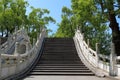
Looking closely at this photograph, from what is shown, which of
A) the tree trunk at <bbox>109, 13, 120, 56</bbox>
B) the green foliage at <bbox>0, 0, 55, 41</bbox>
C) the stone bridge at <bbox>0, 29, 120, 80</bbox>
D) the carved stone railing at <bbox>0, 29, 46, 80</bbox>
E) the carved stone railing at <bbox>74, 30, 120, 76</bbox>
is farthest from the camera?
the green foliage at <bbox>0, 0, 55, 41</bbox>

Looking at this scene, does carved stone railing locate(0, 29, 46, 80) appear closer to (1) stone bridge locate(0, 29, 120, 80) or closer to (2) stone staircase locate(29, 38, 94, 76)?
(1) stone bridge locate(0, 29, 120, 80)

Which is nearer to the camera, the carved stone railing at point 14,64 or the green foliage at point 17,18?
the carved stone railing at point 14,64

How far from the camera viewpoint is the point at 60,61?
22.1 meters

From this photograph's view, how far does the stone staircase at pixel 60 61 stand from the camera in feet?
62.3

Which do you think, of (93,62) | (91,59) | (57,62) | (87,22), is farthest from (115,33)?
(87,22)

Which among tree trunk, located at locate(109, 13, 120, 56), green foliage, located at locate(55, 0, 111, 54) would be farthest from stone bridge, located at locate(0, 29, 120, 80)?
green foliage, located at locate(55, 0, 111, 54)

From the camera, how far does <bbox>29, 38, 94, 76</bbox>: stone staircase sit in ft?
62.3

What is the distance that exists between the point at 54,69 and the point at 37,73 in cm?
177

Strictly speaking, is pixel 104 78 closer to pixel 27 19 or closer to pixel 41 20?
pixel 27 19

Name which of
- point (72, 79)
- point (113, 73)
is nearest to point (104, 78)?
point (113, 73)

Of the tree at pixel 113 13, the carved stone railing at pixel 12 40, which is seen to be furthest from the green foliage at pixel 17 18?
the tree at pixel 113 13

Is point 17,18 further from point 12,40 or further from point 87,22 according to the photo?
point 12,40

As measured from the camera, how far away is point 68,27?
164ft

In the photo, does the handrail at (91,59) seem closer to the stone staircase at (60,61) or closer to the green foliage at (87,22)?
the stone staircase at (60,61)
